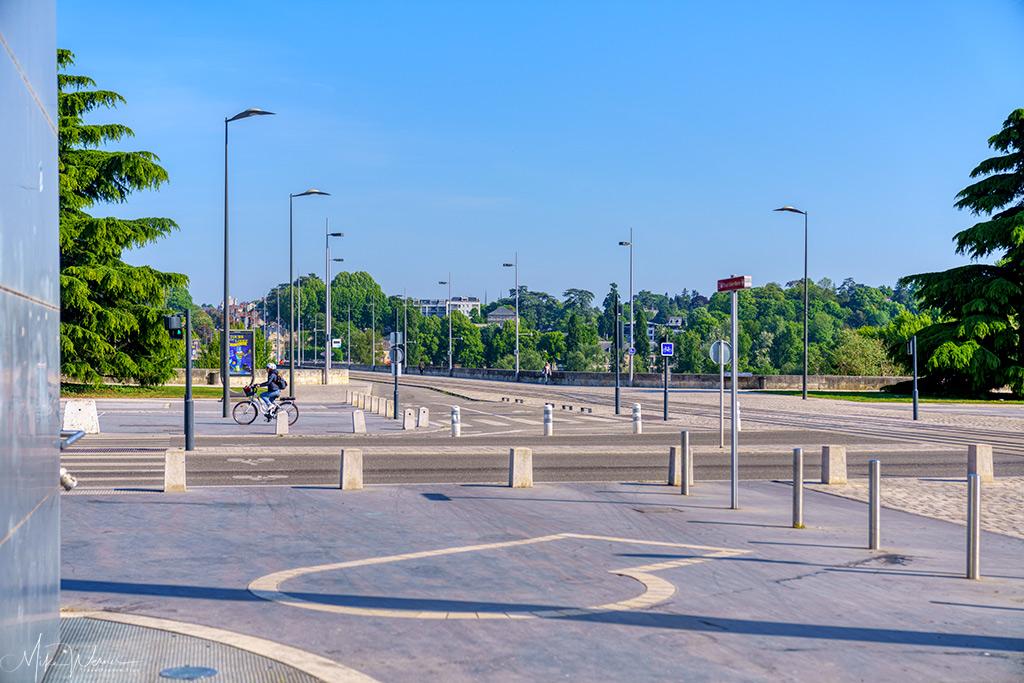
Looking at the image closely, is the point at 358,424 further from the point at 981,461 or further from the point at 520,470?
the point at 981,461

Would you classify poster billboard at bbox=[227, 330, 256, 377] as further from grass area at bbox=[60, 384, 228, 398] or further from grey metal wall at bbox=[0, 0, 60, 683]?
grey metal wall at bbox=[0, 0, 60, 683]

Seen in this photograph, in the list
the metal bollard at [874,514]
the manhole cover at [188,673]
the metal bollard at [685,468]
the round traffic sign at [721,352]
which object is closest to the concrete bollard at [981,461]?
the round traffic sign at [721,352]

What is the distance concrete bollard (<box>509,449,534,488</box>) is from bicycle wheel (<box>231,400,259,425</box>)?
49.4ft

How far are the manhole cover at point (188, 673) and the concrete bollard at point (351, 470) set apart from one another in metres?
8.12

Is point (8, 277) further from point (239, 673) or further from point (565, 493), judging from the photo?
point (565, 493)

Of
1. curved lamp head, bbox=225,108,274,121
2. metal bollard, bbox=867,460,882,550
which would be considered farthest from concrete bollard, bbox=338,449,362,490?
curved lamp head, bbox=225,108,274,121

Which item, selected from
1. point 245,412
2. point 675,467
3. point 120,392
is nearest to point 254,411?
point 245,412

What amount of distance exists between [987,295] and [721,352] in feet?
121

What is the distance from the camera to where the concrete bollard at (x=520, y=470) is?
1459 centimetres

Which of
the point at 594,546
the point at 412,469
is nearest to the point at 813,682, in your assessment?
the point at 594,546

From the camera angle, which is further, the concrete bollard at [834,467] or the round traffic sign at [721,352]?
the round traffic sign at [721,352]

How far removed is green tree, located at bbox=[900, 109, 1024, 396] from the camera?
4709cm

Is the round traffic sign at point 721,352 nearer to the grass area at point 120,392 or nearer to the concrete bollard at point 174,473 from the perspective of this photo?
the concrete bollard at point 174,473

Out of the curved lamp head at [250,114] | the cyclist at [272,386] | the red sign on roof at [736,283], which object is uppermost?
the curved lamp head at [250,114]
